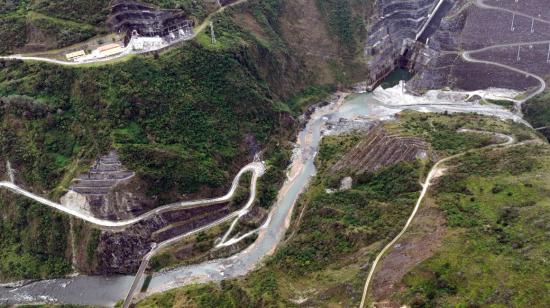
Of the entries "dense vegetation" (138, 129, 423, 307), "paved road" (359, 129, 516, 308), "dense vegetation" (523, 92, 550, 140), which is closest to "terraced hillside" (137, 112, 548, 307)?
"dense vegetation" (138, 129, 423, 307)

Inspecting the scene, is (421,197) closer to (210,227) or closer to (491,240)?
(491,240)

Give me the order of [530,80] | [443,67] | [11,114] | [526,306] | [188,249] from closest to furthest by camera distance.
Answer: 1. [526,306]
2. [188,249]
3. [11,114]
4. [530,80]
5. [443,67]

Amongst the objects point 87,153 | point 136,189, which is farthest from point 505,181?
point 87,153

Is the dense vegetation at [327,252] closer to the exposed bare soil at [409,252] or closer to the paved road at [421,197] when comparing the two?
the paved road at [421,197]

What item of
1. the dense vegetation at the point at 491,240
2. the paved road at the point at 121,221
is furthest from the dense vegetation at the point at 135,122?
the dense vegetation at the point at 491,240

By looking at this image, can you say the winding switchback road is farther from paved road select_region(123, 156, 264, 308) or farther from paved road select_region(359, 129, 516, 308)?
paved road select_region(123, 156, 264, 308)

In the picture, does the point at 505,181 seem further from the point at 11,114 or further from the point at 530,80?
the point at 11,114
